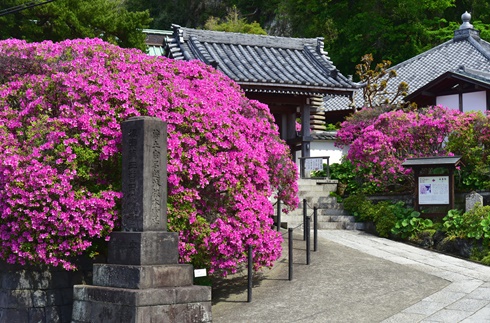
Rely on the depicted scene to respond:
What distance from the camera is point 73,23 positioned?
25891 mm

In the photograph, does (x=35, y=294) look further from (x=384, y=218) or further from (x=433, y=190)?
(x=433, y=190)

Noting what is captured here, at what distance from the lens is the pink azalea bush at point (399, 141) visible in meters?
19.1

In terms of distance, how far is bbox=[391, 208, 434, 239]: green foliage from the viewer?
17.6 m

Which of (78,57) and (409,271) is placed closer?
(78,57)

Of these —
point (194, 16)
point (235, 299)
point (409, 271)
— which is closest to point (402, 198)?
point (409, 271)

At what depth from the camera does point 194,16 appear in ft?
158

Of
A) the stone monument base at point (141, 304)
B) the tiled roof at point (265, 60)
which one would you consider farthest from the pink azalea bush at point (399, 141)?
the stone monument base at point (141, 304)

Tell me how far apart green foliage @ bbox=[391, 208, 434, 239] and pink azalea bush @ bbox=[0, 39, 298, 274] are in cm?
574

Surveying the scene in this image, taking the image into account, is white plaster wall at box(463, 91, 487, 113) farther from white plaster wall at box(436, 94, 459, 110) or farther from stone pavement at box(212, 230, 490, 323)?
stone pavement at box(212, 230, 490, 323)

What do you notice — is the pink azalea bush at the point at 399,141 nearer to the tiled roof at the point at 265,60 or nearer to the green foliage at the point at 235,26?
the tiled roof at the point at 265,60

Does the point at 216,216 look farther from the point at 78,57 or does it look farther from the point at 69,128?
the point at 78,57

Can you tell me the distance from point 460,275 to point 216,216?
5083 mm

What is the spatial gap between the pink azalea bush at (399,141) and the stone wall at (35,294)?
1021 cm

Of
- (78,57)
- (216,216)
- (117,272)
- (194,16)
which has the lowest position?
(117,272)
